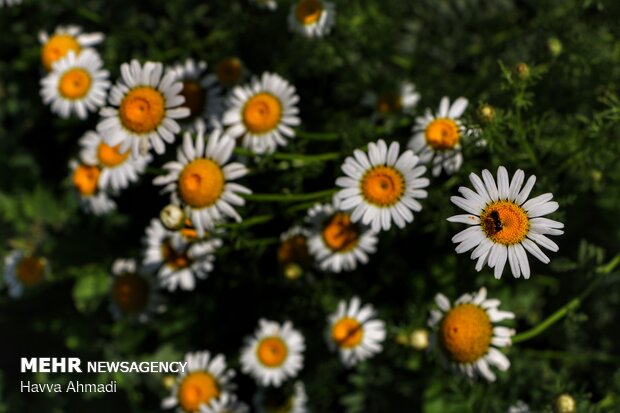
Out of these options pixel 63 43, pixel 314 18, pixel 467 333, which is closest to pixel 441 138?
pixel 467 333

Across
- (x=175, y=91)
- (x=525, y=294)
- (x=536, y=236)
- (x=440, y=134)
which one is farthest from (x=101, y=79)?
(x=525, y=294)

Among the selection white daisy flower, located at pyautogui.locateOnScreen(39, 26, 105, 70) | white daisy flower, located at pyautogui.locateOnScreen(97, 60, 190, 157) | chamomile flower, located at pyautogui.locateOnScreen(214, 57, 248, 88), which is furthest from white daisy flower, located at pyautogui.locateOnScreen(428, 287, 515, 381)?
white daisy flower, located at pyautogui.locateOnScreen(39, 26, 105, 70)

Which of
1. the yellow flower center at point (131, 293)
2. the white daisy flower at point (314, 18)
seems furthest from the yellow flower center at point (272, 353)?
the white daisy flower at point (314, 18)

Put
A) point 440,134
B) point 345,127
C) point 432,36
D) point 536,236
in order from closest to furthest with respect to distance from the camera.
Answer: point 536,236 < point 440,134 < point 345,127 < point 432,36

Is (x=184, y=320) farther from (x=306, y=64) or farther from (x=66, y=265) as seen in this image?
(x=306, y=64)

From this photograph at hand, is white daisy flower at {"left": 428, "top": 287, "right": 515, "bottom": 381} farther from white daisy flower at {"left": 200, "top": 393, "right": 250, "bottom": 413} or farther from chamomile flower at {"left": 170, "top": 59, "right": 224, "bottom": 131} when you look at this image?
chamomile flower at {"left": 170, "top": 59, "right": 224, "bottom": 131}

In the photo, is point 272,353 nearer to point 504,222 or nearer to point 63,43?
point 504,222

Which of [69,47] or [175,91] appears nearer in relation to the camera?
[175,91]

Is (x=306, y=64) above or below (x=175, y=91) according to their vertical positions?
above
